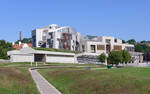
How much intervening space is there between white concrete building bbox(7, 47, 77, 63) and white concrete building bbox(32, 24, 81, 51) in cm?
1232

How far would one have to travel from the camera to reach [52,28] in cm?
15900

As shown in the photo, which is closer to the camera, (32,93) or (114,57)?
(32,93)

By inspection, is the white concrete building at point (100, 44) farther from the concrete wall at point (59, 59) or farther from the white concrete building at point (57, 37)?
the concrete wall at point (59, 59)

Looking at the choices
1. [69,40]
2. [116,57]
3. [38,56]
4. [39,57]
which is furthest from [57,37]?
[116,57]

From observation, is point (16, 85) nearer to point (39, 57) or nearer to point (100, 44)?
point (39, 57)

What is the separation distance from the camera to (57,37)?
145 m

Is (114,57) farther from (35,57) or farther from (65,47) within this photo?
(65,47)

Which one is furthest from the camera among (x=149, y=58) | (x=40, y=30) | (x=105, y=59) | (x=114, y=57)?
(x=149, y=58)

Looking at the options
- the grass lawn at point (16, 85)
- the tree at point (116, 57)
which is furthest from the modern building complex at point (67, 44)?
the grass lawn at point (16, 85)

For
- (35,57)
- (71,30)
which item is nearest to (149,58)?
(71,30)

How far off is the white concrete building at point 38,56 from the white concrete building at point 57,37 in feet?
40.4

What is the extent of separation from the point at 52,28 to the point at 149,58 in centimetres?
7804

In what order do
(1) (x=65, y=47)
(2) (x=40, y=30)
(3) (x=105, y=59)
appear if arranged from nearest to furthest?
(3) (x=105, y=59), (1) (x=65, y=47), (2) (x=40, y=30)

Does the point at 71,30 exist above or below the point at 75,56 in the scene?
above
